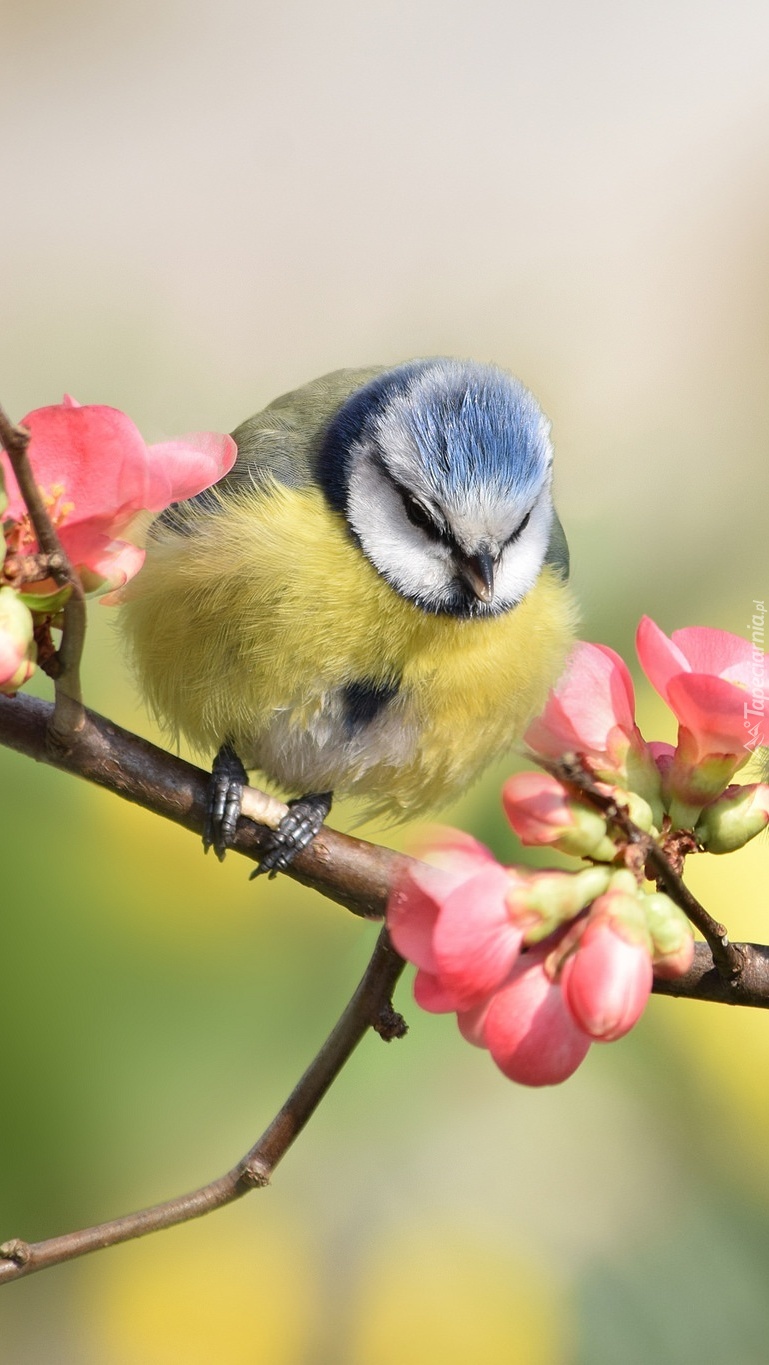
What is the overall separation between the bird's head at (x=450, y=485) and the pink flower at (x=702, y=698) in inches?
9.8

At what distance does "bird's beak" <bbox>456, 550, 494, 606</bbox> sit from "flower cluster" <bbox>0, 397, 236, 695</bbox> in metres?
0.28

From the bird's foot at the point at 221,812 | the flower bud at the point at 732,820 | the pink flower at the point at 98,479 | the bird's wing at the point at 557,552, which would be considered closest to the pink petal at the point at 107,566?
the pink flower at the point at 98,479

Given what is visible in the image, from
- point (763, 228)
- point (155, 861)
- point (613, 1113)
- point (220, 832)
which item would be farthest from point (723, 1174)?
point (763, 228)

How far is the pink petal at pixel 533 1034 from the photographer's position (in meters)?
0.37

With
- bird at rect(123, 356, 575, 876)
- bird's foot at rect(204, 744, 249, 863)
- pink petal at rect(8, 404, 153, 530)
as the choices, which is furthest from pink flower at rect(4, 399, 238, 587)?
bird at rect(123, 356, 575, 876)

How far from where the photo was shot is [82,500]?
0.42 metres

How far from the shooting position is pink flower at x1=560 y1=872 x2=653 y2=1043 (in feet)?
1.16

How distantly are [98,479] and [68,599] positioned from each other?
51 mm

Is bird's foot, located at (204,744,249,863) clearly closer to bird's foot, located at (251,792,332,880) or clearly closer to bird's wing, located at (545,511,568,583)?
bird's foot, located at (251,792,332,880)

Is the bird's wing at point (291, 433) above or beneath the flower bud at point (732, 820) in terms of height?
above

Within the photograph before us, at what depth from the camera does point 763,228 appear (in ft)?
6.29

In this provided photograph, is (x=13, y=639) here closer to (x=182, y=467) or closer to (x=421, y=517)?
(x=182, y=467)

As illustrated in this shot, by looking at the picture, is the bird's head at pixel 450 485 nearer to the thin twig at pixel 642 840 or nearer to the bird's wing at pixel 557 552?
the bird's wing at pixel 557 552

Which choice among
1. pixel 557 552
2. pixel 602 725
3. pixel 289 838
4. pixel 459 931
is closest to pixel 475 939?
pixel 459 931
